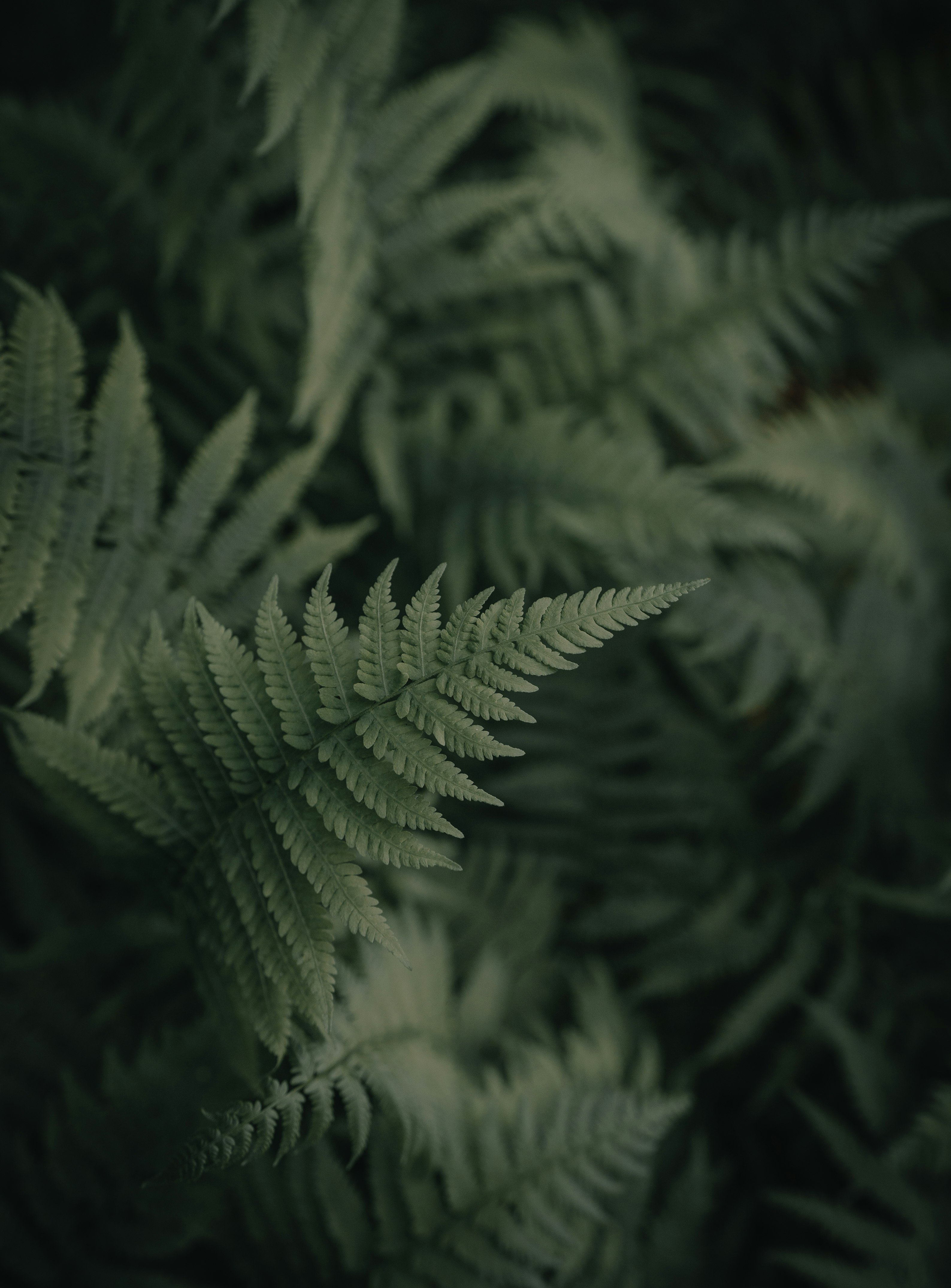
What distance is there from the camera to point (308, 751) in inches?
42.0

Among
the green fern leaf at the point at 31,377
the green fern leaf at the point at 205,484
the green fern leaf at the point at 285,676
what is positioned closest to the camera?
the green fern leaf at the point at 285,676

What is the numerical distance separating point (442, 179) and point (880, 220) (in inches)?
45.6

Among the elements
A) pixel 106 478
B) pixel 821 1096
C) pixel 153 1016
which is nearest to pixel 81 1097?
pixel 153 1016

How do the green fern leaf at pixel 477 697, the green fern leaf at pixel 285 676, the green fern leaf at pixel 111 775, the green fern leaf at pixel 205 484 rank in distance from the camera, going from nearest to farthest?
the green fern leaf at pixel 477 697
the green fern leaf at pixel 285 676
the green fern leaf at pixel 111 775
the green fern leaf at pixel 205 484

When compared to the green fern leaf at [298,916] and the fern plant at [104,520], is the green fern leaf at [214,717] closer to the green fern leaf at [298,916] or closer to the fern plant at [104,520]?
the green fern leaf at [298,916]

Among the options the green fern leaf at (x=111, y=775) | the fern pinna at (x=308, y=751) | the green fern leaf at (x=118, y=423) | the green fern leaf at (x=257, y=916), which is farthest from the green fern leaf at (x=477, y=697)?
the green fern leaf at (x=118, y=423)

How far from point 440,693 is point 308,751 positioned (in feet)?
0.64

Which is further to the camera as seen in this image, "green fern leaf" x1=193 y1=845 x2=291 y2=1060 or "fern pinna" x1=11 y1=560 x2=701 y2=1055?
"green fern leaf" x1=193 y1=845 x2=291 y2=1060

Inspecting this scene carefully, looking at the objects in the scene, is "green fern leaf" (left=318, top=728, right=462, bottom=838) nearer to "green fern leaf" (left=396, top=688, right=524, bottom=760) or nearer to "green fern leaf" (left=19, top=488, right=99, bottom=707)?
"green fern leaf" (left=396, top=688, right=524, bottom=760)

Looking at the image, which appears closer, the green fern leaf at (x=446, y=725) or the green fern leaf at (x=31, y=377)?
the green fern leaf at (x=446, y=725)

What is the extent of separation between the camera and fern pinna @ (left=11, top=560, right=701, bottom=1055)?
3.13 ft

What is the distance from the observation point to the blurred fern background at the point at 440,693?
1.18 meters

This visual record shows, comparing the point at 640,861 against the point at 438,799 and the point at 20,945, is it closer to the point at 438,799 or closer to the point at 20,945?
the point at 438,799

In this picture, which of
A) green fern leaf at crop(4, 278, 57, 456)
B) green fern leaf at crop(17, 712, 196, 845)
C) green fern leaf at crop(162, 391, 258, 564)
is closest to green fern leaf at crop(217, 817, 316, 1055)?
green fern leaf at crop(17, 712, 196, 845)
